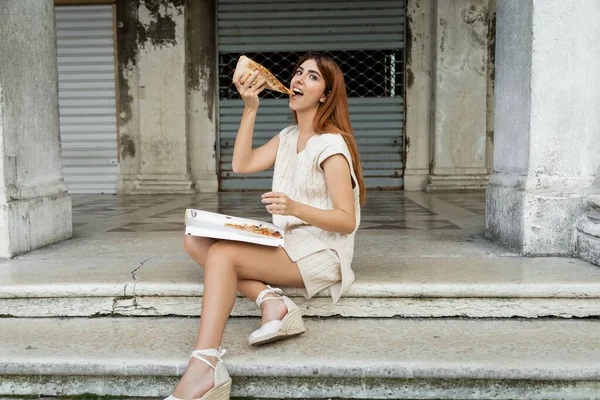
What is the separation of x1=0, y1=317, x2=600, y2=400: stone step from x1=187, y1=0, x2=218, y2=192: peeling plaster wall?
21.4ft

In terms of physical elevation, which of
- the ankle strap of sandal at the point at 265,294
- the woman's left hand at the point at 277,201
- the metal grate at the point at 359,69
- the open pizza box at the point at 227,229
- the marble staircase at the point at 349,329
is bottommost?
the marble staircase at the point at 349,329

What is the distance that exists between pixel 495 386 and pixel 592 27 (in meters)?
2.27

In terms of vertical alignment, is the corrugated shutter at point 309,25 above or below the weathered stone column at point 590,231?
above

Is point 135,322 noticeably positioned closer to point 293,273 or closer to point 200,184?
point 293,273

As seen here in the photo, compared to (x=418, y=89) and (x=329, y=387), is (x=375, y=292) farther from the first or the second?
(x=418, y=89)

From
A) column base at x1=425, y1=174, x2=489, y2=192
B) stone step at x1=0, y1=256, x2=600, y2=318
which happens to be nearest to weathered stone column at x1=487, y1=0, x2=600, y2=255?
stone step at x1=0, y1=256, x2=600, y2=318

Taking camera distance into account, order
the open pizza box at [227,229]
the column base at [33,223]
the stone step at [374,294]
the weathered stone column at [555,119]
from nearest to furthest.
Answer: the open pizza box at [227,229], the stone step at [374,294], the weathered stone column at [555,119], the column base at [33,223]

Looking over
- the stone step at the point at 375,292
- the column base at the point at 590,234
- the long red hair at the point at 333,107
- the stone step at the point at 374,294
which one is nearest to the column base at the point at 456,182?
the column base at the point at 590,234

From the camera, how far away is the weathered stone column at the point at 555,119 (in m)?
3.47

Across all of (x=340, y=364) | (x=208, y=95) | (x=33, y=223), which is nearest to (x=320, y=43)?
(x=208, y=95)

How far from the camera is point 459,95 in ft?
28.6

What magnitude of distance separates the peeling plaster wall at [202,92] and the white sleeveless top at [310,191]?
6.43 metres

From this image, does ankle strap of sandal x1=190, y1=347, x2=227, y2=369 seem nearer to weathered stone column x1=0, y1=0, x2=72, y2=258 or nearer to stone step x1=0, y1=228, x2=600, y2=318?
stone step x1=0, y1=228, x2=600, y2=318

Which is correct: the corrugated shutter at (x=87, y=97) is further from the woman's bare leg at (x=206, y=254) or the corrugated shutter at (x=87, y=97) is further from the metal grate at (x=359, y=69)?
the woman's bare leg at (x=206, y=254)
